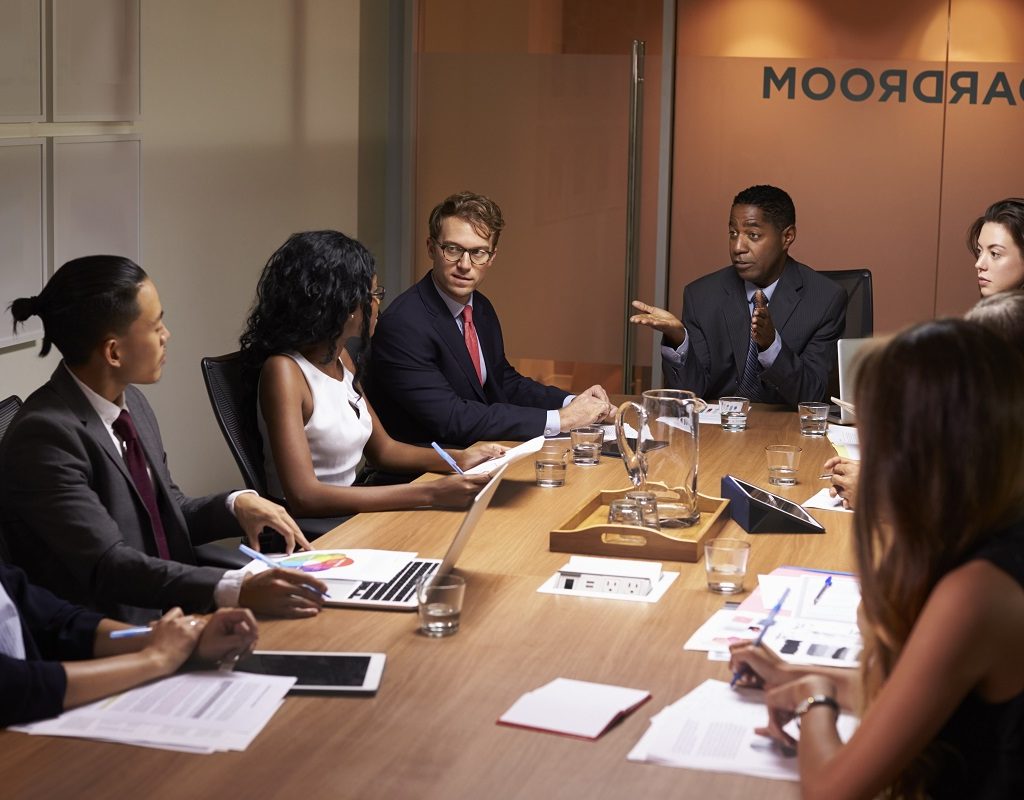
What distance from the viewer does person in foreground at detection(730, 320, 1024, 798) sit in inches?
55.8

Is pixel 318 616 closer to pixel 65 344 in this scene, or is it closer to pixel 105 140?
pixel 65 344

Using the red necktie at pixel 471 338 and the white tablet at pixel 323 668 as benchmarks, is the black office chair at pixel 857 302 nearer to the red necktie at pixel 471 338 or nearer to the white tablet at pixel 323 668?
the red necktie at pixel 471 338

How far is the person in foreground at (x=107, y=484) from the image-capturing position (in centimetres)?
233

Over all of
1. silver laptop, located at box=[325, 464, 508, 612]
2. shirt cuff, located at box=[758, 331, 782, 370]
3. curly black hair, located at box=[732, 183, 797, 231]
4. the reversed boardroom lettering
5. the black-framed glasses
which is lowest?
silver laptop, located at box=[325, 464, 508, 612]

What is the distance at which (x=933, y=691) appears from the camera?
1.41m

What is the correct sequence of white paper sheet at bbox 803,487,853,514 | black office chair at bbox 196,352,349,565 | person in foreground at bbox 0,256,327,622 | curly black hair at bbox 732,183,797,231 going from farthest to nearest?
curly black hair at bbox 732,183,797,231
black office chair at bbox 196,352,349,565
white paper sheet at bbox 803,487,853,514
person in foreground at bbox 0,256,327,622

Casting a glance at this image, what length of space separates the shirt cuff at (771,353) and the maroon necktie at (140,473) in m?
2.57

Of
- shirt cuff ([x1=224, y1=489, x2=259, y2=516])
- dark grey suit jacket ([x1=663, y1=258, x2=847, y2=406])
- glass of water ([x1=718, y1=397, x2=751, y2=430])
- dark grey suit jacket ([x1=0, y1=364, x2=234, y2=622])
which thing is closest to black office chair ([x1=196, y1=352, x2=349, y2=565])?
shirt cuff ([x1=224, y1=489, x2=259, y2=516])

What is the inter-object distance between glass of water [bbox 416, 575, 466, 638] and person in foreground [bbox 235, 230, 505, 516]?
0.85 m

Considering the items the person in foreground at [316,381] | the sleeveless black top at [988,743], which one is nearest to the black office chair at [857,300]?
the person in foreground at [316,381]

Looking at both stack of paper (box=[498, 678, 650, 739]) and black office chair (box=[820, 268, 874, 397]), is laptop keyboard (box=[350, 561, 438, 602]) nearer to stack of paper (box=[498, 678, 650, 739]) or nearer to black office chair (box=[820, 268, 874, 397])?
stack of paper (box=[498, 678, 650, 739])

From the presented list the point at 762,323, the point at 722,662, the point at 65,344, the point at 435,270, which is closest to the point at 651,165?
the point at 762,323

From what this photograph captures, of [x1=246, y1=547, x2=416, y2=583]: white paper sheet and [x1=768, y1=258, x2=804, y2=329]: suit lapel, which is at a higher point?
[x1=768, y1=258, x2=804, y2=329]: suit lapel

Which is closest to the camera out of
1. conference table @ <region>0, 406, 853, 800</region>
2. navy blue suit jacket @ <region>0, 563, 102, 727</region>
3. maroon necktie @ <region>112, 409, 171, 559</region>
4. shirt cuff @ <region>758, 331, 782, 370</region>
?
conference table @ <region>0, 406, 853, 800</region>
